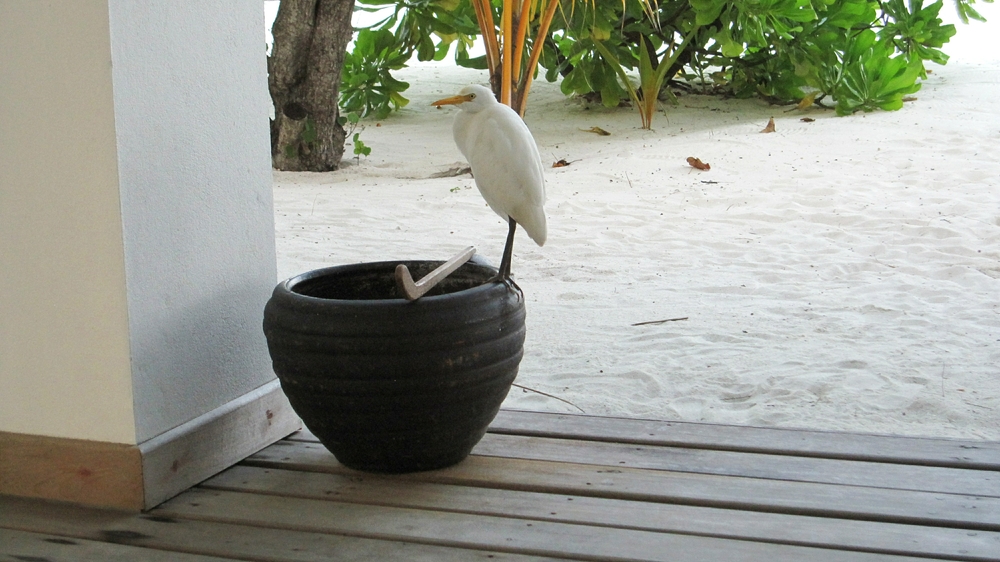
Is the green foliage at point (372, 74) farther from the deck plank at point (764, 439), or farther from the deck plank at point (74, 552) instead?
the deck plank at point (74, 552)

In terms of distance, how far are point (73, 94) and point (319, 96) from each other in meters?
4.41

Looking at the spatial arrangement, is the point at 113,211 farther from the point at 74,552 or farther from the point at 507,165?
the point at 507,165

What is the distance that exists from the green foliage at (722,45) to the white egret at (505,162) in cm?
439

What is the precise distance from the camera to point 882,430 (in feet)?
7.26

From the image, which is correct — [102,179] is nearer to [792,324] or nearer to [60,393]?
[60,393]

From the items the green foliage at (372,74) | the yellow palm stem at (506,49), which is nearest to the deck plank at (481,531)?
the yellow palm stem at (506,49)

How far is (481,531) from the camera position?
1612 mm

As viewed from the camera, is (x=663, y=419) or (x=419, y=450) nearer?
(x=419, y=450)

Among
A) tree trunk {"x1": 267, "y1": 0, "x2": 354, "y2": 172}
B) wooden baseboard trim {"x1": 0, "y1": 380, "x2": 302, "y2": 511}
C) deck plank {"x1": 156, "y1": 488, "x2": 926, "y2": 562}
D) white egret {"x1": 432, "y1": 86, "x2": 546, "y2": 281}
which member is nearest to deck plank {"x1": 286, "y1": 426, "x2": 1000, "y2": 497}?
deck plank {"x1": 156, "y1": 488, "x2": 926, "y2": 562}

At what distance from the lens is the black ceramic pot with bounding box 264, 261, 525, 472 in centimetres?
167

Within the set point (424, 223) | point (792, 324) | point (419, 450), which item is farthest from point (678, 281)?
point (419, 450)

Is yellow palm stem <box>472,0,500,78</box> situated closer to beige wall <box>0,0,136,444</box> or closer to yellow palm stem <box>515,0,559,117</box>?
yellow palm stem <box>515,0,559,117</box>

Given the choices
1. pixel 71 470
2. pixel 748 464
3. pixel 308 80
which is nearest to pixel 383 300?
pixel 71 470

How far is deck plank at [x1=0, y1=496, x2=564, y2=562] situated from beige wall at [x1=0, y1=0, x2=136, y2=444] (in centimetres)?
15
